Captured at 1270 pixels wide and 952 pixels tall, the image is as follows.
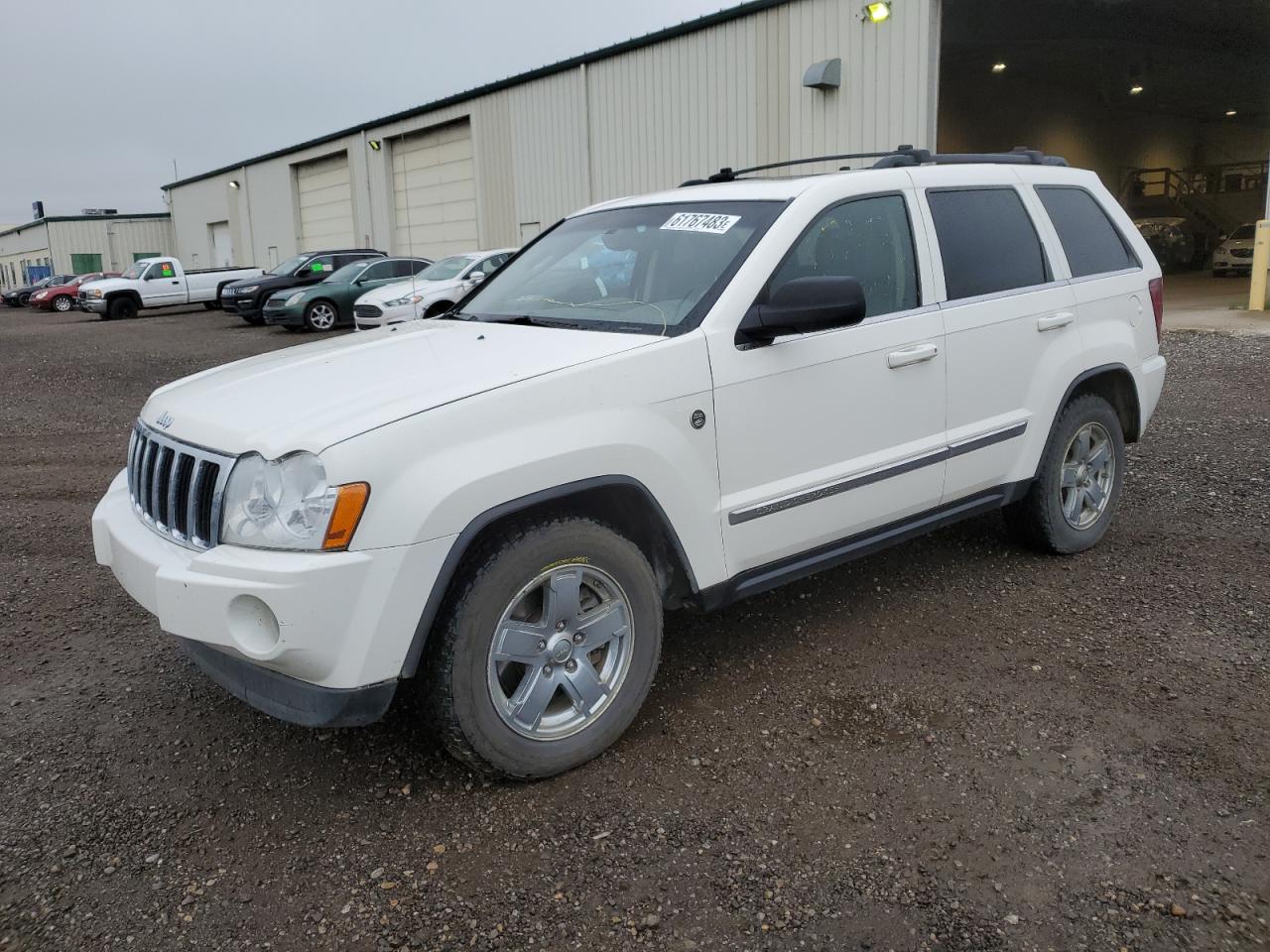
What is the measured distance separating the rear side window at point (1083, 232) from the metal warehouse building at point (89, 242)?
55.7 m

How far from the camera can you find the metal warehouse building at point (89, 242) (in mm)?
55969

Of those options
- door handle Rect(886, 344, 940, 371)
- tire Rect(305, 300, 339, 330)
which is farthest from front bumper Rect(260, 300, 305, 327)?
door handle Rect(886, 344, 940, 371)

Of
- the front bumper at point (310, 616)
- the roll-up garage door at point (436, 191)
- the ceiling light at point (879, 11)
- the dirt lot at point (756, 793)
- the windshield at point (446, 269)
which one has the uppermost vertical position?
the ceiling light at point (879, 11)

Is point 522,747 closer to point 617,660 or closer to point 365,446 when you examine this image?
point 617,660

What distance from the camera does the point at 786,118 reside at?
1742 centimetres

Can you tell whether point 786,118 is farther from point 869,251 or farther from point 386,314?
point 869,251

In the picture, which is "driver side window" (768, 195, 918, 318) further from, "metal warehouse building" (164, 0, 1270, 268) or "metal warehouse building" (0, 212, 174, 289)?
"metal warehouse building" (0, 212, 174, 289)

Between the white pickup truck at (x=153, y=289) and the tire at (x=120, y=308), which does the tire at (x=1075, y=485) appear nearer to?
the white pickup truck at (x=153, y=289)

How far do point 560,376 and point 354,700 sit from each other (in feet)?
3.55

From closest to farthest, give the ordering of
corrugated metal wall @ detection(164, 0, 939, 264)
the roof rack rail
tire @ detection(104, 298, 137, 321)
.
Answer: the roof rack rail < corrugated metal wall @ detection(164, 0, 939, 264) < tire @ detection(104, 298, 137, 321)

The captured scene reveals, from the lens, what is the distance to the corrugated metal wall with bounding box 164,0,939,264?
612 inches

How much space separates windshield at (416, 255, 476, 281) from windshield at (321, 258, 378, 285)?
2431 mm

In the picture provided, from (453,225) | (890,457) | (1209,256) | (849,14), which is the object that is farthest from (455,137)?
(890,457)

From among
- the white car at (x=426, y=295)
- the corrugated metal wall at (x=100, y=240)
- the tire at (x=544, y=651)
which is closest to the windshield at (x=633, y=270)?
the tire at (x=544, y=651)
